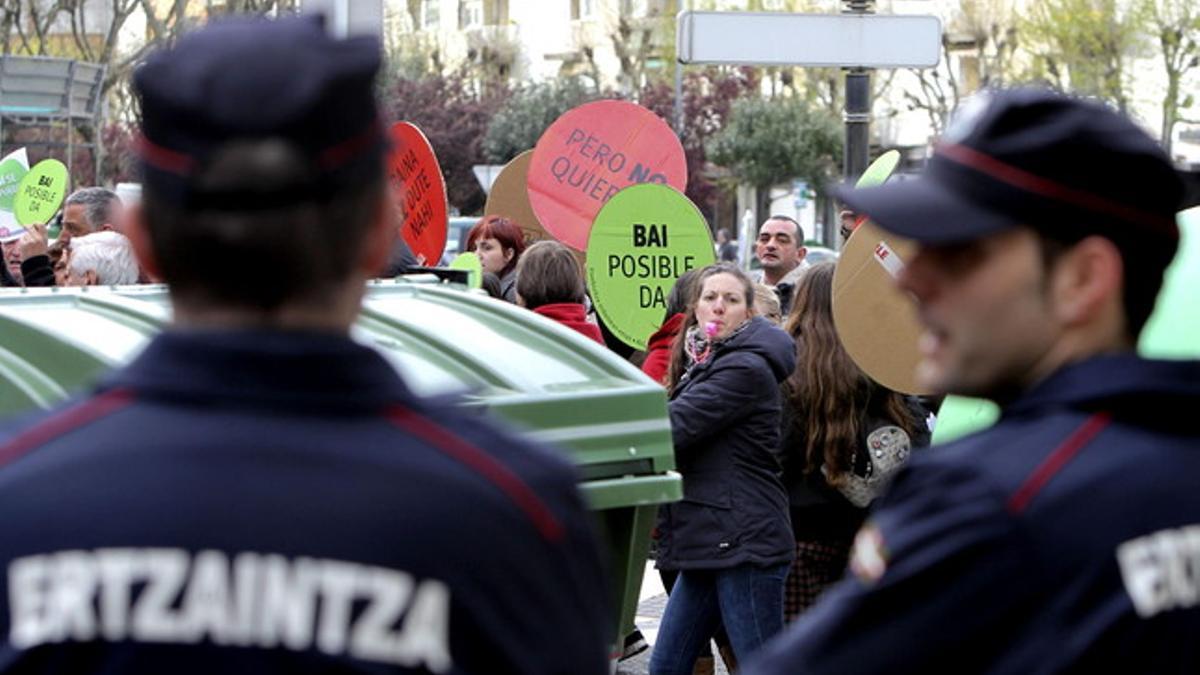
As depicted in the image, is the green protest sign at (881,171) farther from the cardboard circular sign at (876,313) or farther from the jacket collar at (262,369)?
the jacket collar at (262,369)

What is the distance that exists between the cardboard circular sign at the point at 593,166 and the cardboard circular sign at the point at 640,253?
3.30 feet

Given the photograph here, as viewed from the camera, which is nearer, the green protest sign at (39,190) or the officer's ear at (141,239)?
the officer's ear at (141,239)

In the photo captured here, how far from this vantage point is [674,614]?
259 inches

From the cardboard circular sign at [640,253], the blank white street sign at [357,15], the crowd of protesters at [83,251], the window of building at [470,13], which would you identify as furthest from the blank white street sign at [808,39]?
the window of building at [470,13]

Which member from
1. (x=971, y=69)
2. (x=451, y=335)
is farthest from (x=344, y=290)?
(x=971, y=69)

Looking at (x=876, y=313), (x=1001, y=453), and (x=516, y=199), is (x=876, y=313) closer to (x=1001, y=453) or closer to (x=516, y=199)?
(x=1001, y=453)

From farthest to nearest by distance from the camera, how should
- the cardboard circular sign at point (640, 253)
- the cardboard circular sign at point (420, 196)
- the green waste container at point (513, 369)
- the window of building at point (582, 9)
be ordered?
the window of building at point (582, 9), the cardboard circular sign at point (420, 196), the cardboard circular sign at point (640, 253), the green waste container at point (513, 369)

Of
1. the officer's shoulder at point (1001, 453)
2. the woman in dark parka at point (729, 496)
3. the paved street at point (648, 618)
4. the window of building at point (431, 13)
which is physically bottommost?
the window of building at point (431, 13)

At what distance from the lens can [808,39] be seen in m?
9.44

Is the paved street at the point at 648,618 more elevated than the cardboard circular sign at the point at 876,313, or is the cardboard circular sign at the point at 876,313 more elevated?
the cardboard circular sign at the point at 876,313

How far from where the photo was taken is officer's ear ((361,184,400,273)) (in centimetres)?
190

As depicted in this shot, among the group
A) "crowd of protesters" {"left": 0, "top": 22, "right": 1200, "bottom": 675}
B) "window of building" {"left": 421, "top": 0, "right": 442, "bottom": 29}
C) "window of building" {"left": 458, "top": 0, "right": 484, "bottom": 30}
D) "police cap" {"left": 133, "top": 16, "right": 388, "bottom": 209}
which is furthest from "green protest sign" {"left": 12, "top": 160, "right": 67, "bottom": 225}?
"window of building" {"left": 421, "top": 0, "right": 442, "bottom": 29}

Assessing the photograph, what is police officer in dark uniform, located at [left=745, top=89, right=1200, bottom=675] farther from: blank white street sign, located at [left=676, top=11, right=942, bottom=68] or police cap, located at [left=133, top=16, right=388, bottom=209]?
blank white street sign, located at [left=676, top=11, right=942, bottom=68]

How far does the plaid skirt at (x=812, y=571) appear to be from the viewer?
6.53 metres
